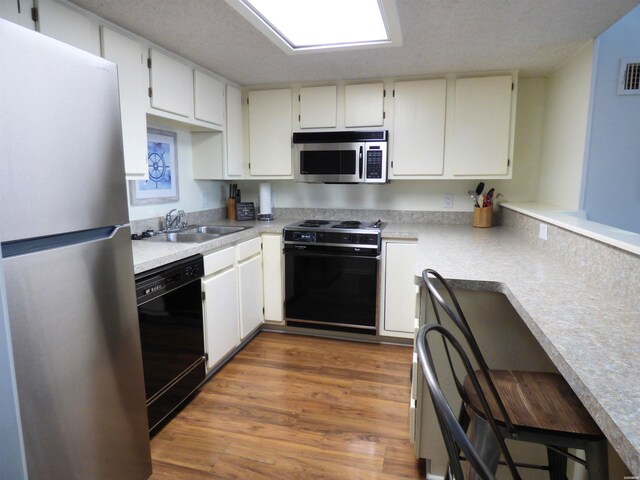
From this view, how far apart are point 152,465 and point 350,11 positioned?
7.30 feet

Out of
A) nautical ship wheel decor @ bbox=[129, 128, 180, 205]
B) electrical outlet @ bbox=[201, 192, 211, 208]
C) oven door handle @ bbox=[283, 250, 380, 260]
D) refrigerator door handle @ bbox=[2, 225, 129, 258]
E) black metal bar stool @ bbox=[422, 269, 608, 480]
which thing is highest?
nautical ship wheel decor @ bbox=[129, 128, 180, 205]

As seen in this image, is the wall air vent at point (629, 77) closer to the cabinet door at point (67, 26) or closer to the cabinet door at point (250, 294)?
the cabinet door at point (250, 294)

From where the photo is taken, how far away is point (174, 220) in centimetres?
279

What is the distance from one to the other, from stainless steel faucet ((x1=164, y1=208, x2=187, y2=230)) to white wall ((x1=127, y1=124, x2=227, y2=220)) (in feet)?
0.17

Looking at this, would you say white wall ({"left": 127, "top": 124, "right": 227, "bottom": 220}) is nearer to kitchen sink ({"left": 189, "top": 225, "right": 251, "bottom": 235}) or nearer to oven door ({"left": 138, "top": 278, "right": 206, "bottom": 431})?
kitchen sink ({"left": 189, "top": 225, "right": 251, "bottom": 235})

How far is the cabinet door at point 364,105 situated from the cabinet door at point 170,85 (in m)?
1.20

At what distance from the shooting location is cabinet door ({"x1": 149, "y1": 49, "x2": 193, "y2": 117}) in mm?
2266

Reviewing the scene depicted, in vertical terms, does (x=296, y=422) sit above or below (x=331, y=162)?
below

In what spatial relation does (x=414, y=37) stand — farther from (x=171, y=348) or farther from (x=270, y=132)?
(x=171, y=348)

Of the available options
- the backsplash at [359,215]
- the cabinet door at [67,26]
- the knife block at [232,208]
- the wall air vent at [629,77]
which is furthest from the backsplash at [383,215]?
the cabinet door at [67,26]

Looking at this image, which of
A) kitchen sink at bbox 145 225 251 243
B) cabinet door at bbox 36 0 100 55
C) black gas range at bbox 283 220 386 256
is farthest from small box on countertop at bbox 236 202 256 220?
cabinet door at bbox 36 0 100 55

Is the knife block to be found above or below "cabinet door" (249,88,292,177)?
below

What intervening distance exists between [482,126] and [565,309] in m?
2.12

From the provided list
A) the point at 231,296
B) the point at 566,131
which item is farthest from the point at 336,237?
the point at 566,131
